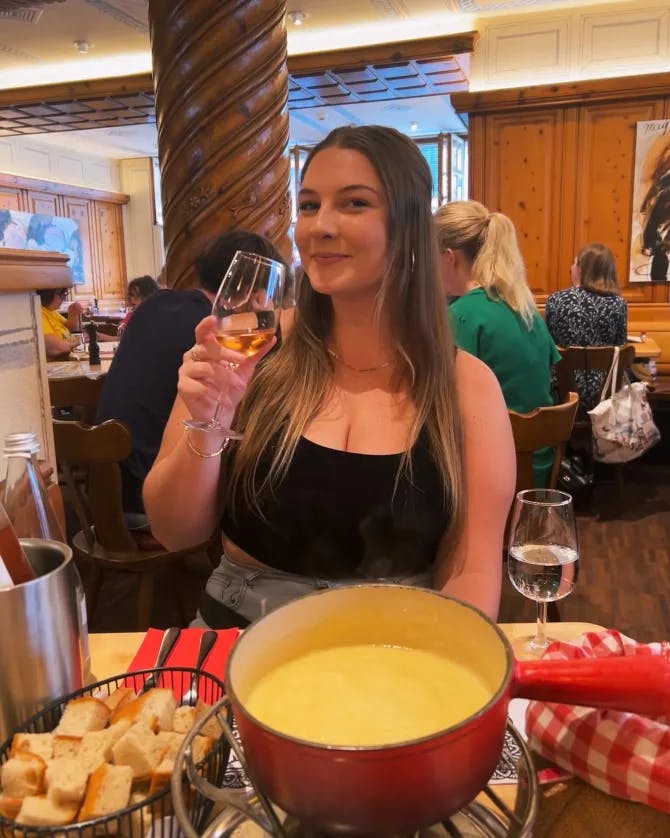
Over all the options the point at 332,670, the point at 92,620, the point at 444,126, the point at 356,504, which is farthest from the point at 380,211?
the point at 444,126

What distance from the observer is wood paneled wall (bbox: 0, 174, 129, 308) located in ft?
32.6

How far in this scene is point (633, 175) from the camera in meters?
6.07

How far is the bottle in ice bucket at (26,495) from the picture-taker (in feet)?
2.69

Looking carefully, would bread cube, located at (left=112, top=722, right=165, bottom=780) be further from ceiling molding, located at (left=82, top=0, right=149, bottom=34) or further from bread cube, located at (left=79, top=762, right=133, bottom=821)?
ceiling molding, located at (left=82, top=0, right=149, bottom=34)

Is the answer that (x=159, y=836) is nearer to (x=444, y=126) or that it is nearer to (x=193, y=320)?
(x=193, y=320)

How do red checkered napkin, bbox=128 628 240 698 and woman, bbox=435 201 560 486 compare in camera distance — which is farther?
woman, bbox=435 201 560 486

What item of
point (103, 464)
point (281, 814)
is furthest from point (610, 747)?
point (103, 464)

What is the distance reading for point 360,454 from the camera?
130 cm

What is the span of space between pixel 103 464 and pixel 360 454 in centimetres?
119

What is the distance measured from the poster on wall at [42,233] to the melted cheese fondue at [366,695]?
9.47m

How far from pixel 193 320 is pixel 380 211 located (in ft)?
4.31

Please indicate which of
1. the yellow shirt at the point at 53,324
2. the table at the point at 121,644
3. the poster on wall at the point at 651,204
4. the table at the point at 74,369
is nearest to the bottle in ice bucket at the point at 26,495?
the table at the point at 121,644

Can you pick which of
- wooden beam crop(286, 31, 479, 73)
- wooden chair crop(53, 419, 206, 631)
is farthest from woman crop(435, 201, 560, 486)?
wooden beam crop(286, 31, 479, 73)

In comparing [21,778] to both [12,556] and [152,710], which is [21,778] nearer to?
[152,710]
